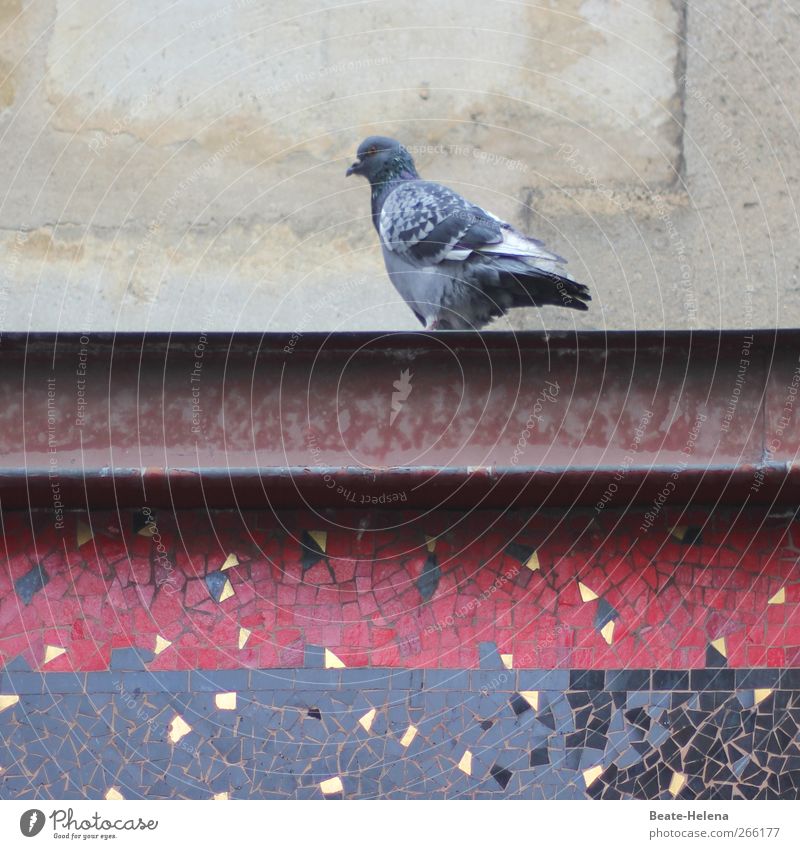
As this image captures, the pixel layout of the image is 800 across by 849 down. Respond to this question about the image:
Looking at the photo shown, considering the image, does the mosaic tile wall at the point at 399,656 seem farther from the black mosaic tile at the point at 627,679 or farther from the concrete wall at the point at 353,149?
the concrete wall at the point at 353,149

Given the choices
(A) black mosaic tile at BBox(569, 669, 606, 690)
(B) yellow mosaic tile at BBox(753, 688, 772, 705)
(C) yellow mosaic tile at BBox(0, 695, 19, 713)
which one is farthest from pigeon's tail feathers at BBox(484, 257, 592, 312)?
(C) yellow mosaic tile at BBox(0, 695, 19, 713)

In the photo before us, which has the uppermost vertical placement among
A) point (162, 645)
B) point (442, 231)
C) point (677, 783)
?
point (442, 231)

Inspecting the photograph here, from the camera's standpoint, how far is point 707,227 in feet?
15.3

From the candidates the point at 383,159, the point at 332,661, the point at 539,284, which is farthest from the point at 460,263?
the point at 332,661

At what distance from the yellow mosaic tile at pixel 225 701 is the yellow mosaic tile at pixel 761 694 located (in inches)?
44.8

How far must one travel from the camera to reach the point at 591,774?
10.4 feet

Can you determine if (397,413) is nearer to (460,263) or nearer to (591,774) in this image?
(460,263)

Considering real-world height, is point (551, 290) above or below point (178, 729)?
above

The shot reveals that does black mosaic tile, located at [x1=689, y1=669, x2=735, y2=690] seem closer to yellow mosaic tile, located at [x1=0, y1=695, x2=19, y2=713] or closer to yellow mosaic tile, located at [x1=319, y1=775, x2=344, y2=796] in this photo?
yellow mosaic tile, located at [x1=319, y1=775, x2=344, y2=796]

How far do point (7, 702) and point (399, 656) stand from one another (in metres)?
0.86

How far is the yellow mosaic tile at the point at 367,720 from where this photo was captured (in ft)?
10.5

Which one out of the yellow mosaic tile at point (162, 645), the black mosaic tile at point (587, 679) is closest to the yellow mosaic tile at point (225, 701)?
the yellow mosaic tile at point (162, 645)

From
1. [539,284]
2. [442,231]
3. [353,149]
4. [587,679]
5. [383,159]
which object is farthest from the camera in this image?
[353,149]

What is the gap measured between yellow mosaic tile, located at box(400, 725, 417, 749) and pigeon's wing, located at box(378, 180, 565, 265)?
1.15m
